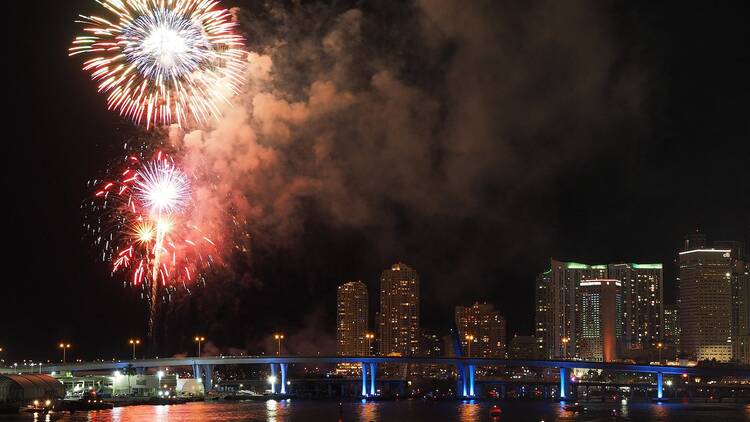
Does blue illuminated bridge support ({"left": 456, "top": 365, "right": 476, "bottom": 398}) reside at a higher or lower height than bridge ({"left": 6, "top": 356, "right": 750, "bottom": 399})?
lower

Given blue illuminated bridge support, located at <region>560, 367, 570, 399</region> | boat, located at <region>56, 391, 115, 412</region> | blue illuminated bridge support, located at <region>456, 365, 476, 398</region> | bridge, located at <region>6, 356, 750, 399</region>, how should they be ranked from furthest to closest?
blue illuminated bridge support, located at <region>456, 365, 476, 398</region> → blue illuminated bridge support, located at <region>560, 367, 570, 399</region> → bridge, located at <region>6, 356, 750, 399</region> → boat, located at <region>56, 391, 115, 412</region>

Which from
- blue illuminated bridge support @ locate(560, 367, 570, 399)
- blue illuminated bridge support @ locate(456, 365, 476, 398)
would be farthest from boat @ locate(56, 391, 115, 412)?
blue illuminated bridge support @ locate(560, 367, 570, 399)

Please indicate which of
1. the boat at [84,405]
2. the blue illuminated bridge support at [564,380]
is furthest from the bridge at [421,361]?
the boat at [84,405]

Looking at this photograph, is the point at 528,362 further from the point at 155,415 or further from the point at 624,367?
the point at 155,415

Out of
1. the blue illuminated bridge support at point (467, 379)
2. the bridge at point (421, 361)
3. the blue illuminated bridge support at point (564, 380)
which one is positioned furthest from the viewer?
the blue illuminated bridge support at point (467, 379)

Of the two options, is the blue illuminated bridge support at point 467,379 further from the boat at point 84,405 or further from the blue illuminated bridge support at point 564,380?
the boat at point 84,405

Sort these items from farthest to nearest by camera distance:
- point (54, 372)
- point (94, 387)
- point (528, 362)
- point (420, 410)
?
point (528, 362) < point (54, 372) < point (94, 387) < point (420, 410)

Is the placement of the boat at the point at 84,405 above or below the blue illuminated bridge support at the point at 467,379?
above

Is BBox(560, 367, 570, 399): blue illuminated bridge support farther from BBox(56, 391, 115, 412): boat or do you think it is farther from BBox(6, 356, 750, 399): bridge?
BBox(56, 391, 115, 412): boat

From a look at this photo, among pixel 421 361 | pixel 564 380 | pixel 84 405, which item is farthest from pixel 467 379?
pixel 84 405

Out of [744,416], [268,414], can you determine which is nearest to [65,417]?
[268,414]

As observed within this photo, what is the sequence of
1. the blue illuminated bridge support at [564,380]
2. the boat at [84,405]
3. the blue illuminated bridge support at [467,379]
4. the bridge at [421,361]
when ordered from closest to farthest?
the boat at [84,405] → the bridge at [421,361] → the blue illuminated bridge support at [564,380] → the blue illuminated bridge support at [467,379]
